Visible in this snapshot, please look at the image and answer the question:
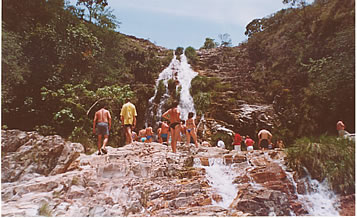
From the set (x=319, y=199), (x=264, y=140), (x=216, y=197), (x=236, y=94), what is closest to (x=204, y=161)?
(x=216, y=197)

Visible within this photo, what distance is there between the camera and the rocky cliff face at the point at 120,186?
4098mm

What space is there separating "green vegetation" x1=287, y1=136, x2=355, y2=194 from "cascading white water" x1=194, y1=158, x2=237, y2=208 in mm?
1197

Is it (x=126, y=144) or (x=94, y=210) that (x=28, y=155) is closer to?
(x=94, y=210)

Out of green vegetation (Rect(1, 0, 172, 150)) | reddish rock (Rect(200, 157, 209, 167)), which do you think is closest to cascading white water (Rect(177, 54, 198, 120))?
green vegetation (Rect(1, 0, 172, 150))

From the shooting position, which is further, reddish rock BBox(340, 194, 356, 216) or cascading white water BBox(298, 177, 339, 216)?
cascading white water BBox(298, 177, 339, 216)

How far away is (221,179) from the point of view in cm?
538

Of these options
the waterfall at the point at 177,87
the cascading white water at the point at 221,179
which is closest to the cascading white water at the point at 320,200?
the cascading white water at the point at 221,179

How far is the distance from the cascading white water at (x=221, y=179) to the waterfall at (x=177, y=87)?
4.89 metres

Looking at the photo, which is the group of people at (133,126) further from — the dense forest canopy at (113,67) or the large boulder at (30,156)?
the large boulder at (30,156)

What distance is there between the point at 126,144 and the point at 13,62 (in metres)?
2.89

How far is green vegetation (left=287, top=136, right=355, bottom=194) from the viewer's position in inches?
181

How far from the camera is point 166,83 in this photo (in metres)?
12.0

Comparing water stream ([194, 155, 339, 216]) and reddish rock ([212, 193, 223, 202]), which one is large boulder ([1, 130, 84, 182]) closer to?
reddish rock ([212, 193, 223, 202])

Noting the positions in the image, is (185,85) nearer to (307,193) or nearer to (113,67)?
(113,67)
